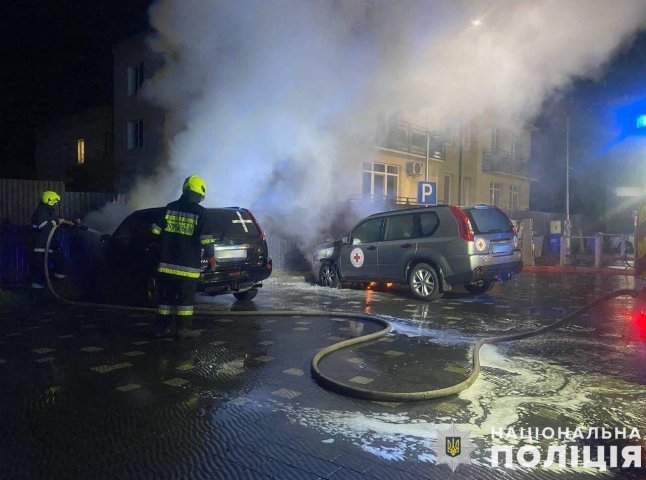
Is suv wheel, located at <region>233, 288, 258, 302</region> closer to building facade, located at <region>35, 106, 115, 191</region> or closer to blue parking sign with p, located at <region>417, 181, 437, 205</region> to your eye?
blue parking sign with p, located at <region>417, 181, 437, 205</region>

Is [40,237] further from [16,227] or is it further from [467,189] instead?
[467,189]

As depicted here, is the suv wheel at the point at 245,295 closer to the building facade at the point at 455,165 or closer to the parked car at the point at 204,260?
the parked car at the point at 204,260

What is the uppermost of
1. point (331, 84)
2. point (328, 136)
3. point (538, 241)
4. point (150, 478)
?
point (331, 84)

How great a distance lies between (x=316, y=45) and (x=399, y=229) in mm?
4437

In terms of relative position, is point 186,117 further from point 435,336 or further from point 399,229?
point 435,336

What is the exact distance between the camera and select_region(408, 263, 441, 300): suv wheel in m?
8.61

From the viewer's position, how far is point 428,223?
8820mm

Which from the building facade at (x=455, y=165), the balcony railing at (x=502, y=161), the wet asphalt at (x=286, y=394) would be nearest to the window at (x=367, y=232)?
the wet asphalt at (x=286, y=394)

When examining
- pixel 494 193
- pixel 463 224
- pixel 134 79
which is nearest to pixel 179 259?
pixel 463 224

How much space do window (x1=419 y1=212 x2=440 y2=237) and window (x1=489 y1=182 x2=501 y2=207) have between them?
64.1 feet

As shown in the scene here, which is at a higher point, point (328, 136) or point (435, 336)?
point (328, 136)

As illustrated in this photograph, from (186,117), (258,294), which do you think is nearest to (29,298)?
(258,294)

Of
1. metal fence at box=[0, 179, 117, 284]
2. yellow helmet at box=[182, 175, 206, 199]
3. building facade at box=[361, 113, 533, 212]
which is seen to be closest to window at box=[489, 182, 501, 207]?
building facade at box=[361, 113, 533, 212]

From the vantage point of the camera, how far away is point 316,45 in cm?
1077
